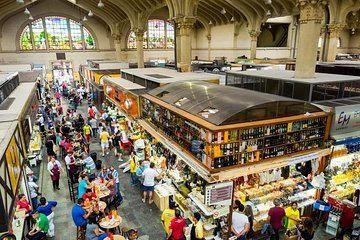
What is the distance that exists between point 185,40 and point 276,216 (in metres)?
10.5

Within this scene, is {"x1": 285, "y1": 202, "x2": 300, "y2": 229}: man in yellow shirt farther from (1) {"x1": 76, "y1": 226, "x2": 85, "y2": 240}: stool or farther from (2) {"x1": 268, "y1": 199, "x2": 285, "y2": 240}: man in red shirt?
(1) {"x1": 76, "y1": 226, "x2": 85, "y2": 240}: stool

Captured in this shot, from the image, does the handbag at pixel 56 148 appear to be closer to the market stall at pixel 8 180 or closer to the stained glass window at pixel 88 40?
the market stall at pixel 8 180

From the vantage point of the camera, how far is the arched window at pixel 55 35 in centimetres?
2891

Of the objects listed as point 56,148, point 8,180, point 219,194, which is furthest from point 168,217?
point 56,148

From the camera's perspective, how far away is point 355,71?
44.5 feet

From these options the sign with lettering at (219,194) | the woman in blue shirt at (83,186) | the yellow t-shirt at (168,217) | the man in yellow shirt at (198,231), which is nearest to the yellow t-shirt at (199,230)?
the man in yellow shirt at (198,231)

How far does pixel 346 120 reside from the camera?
712 centimetres

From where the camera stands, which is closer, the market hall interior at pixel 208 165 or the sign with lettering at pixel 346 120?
the market hall interior at pixel 208 165

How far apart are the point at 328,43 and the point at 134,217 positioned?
17.4m

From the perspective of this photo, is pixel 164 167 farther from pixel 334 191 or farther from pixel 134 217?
pixel 334 191

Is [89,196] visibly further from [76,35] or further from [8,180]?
[76,35]

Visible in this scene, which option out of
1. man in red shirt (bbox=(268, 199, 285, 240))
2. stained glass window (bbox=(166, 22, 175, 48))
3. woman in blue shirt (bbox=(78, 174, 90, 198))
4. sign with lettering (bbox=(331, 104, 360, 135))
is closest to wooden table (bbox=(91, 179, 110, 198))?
woman in blue shirt (bbox=(78, 174, 90, 198))

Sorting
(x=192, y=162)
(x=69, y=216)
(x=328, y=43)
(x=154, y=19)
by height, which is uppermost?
(x=154, y=19)

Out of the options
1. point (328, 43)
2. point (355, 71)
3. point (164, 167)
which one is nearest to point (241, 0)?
point (328, 43)
